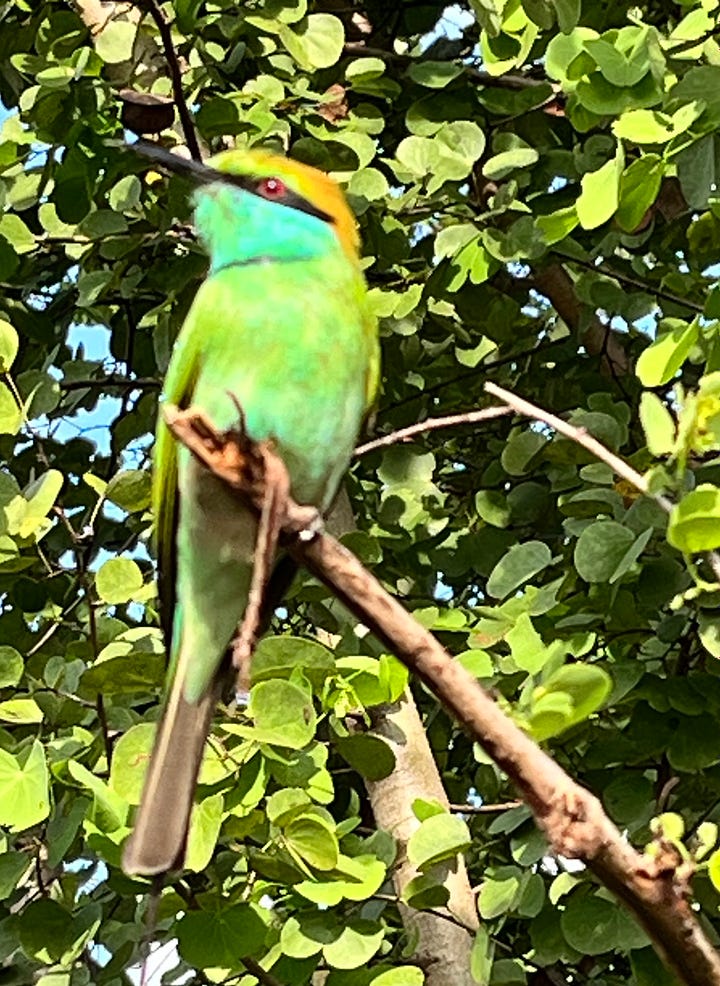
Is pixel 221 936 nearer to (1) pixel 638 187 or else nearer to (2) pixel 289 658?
(2) pixel 289 658

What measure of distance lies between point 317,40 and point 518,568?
0.73 metres

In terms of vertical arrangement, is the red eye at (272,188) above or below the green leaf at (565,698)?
below

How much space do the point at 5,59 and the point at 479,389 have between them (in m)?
0.81

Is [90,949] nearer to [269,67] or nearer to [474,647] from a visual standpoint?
[474,647]

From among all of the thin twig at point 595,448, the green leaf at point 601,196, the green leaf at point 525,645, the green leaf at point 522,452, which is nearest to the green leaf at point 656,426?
the thin twig at point 595,448

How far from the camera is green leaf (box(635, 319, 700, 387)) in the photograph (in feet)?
4.10

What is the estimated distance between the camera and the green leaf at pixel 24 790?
58.4 inches

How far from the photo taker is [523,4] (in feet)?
5.40

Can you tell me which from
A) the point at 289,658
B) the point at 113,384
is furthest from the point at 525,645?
the point at 113,384

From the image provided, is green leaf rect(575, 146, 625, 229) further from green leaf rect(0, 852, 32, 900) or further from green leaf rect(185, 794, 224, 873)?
green leaf rect(0, 852, 32, 900)

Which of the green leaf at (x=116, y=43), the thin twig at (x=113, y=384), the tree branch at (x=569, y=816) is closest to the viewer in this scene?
the tree branch at (x=569, y=816)

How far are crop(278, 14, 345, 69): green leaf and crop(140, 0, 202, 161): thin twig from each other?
204mm

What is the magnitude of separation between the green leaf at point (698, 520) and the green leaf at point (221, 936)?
0.75 meters

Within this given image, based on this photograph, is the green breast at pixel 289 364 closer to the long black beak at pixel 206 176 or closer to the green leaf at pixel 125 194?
the long black beak at pixel 206 176
